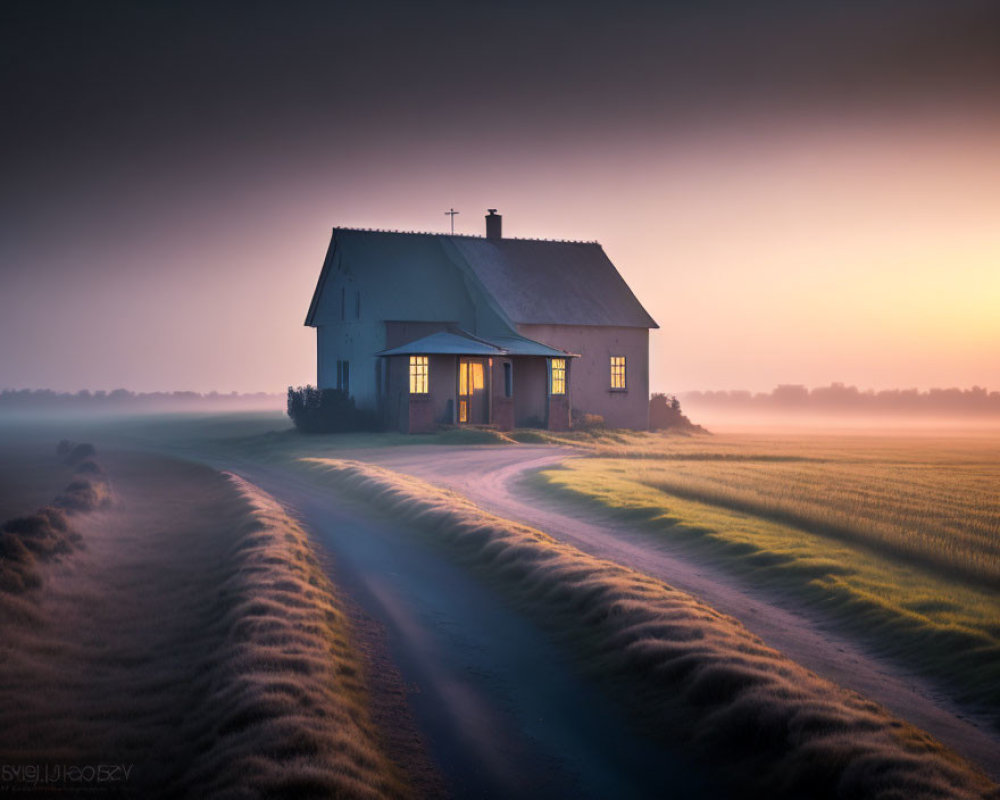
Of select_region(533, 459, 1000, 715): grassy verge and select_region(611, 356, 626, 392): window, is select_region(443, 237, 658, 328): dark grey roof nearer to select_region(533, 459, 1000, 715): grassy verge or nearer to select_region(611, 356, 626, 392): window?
select_region(611, 356, 626, 392): window

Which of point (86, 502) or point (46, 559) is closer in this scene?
point (46, 559)

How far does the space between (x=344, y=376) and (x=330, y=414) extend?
4.12 metres

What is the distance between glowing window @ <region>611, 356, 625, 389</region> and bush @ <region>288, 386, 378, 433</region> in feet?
43.2

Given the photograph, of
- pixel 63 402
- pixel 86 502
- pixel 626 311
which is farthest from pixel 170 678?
pixel 63 402

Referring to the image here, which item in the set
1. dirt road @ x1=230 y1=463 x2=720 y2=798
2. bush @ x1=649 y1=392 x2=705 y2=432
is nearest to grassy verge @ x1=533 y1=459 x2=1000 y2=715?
dirt road @ x1=230 y1=463 x2=720 y2=798

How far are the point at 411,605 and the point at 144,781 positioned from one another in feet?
17.4

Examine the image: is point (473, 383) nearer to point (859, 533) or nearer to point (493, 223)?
point (493, 223)

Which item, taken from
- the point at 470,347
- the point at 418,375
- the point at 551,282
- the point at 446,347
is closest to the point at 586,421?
the point at 470,347

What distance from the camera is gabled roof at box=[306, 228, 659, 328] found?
150 feet

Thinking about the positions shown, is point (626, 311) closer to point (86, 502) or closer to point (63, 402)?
point (86, 502)

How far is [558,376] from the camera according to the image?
4397 centimetres

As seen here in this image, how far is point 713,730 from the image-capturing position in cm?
777

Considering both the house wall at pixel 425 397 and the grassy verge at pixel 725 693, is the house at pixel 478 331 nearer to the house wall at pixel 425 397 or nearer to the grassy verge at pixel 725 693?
the house wall at pixel 425 397

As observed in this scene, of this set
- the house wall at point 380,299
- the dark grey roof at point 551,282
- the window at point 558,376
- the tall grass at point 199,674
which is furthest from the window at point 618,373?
the tall grass at point 199,674
